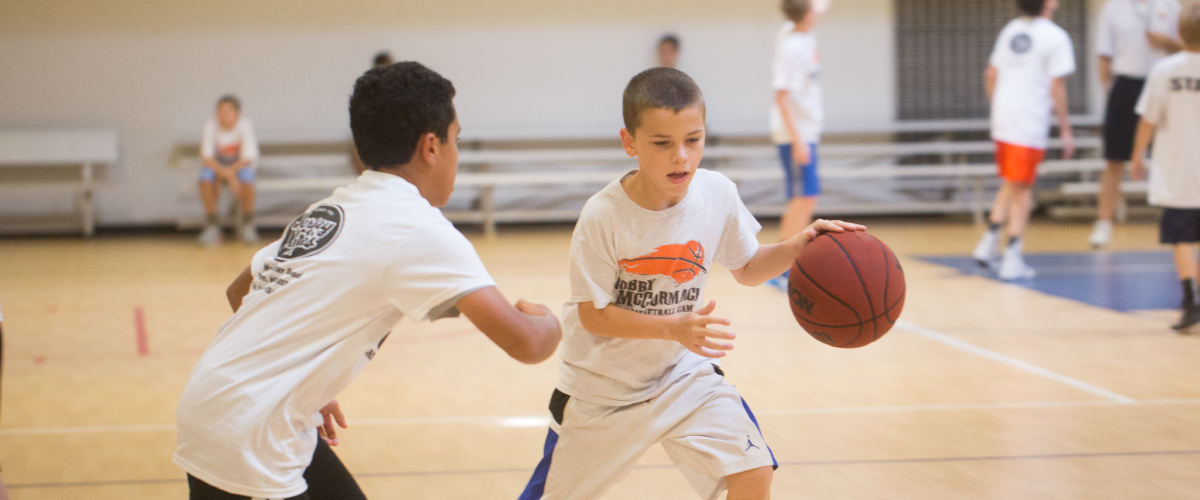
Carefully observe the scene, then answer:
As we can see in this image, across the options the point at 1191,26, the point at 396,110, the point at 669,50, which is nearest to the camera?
the point at 396,110

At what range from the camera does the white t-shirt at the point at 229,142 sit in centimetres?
943

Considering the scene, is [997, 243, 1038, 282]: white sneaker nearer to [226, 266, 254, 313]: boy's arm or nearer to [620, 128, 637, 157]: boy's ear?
[620, 128, 637, 157]: boy's ear

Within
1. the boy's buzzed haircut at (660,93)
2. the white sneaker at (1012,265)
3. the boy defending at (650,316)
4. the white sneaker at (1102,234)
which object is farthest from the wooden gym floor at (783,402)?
the white sneaker at (1102,234)

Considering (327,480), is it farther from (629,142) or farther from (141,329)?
(141,329)

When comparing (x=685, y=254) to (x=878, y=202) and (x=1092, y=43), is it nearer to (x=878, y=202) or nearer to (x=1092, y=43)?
(x=878, y=202)

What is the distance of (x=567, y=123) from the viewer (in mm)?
10656

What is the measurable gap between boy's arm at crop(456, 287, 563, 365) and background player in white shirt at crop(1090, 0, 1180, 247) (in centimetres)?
658

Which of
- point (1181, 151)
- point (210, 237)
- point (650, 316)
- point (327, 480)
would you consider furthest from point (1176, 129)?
point (210, 237)

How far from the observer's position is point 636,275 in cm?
218

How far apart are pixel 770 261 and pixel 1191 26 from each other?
11.7 feet

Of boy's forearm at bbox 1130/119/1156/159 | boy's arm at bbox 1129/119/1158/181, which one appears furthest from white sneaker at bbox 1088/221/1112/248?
boy's forearm at bbox 1130/119/1156/159

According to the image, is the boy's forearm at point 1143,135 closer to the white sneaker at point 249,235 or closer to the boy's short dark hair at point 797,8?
the boy's short dark hair at point 797,8

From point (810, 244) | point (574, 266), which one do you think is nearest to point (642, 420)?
point (574, 266)

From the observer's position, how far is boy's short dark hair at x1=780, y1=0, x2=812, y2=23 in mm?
5930
